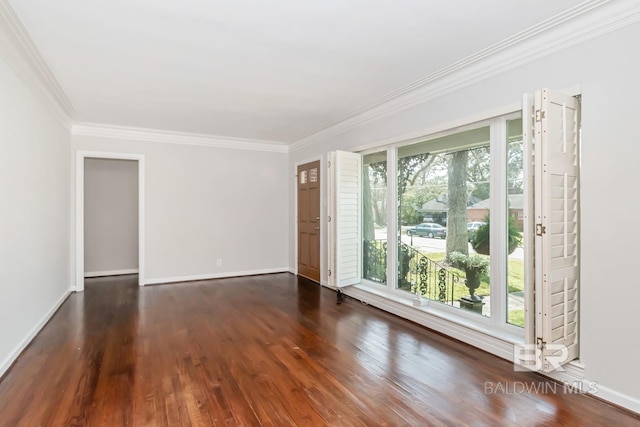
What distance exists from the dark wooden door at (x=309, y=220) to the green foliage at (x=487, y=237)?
278 cm

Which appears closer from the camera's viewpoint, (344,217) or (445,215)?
(445,215)

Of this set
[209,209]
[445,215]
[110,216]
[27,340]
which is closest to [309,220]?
[209,209]

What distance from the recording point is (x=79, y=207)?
16.1 ft

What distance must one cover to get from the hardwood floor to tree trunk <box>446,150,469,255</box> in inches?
36.1

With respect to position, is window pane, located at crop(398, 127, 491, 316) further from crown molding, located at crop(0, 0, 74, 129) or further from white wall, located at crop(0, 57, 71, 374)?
white wall, located at crop(0, 57, 71, 374)

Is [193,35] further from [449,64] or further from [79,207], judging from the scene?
[79,207]

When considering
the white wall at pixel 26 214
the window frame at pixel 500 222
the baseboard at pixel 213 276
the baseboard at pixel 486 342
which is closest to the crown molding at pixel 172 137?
the white wall at pixel 26 214

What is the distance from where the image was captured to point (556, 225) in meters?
2.20

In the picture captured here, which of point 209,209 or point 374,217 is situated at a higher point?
point 209,209

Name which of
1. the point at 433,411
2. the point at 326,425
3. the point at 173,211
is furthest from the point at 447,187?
the point at 173,211

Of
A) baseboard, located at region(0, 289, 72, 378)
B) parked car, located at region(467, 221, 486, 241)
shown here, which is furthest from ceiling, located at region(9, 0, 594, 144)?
baseboard, located at region(0, 289, 72, 378)

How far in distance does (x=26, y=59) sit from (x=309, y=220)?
13.1 ft

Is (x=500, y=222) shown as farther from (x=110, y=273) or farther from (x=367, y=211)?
(x=110, y=273)

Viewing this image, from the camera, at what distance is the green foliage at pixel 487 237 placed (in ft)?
9.37
